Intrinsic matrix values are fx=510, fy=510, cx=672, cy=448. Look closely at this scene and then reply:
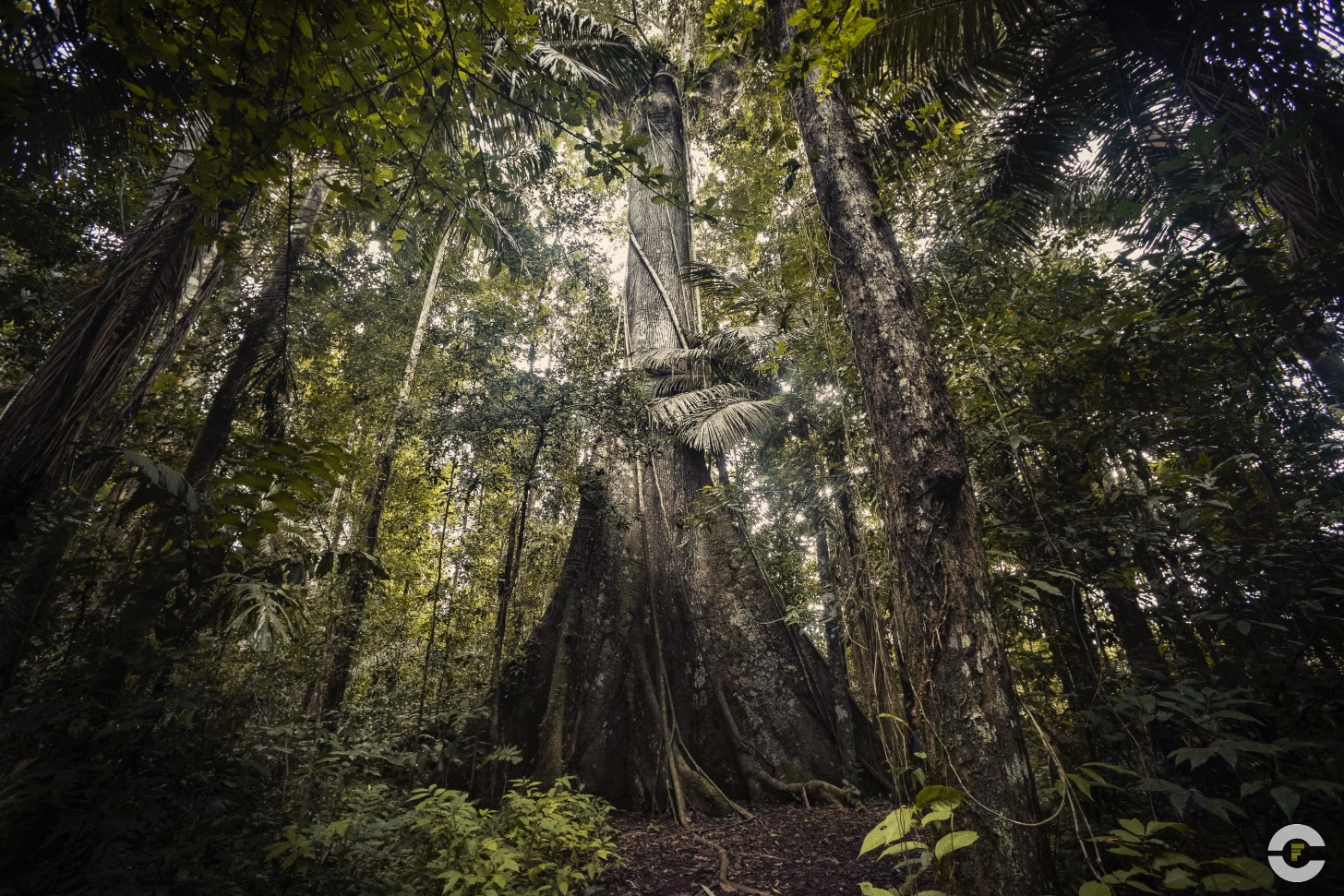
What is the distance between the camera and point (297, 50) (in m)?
1.97

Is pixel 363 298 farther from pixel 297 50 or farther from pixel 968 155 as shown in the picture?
pixel 968 155

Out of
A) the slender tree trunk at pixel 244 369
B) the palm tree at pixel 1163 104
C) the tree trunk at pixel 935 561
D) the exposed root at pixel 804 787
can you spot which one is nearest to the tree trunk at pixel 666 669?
the exposed root at pixel 804 787

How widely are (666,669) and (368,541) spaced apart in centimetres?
346

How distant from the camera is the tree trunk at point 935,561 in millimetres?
1657

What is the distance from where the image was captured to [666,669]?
4.83 metres

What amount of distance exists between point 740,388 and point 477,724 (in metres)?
4.00

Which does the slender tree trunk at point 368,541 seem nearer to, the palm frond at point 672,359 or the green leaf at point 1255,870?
the palm frond at point 672,359

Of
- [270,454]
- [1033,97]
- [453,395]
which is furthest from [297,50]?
[1033,97]

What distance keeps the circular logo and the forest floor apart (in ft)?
5.27

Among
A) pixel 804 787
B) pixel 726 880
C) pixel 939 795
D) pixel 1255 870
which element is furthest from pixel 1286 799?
pixel 804 787

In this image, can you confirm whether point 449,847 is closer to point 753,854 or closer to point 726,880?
point 726,880

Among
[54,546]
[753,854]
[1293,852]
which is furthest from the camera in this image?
[753,854]

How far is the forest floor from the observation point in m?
2.84

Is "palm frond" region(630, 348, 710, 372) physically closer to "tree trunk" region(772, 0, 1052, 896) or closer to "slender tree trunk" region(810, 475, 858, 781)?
"slender tree trunk" region(810, 475, 858, 781)
